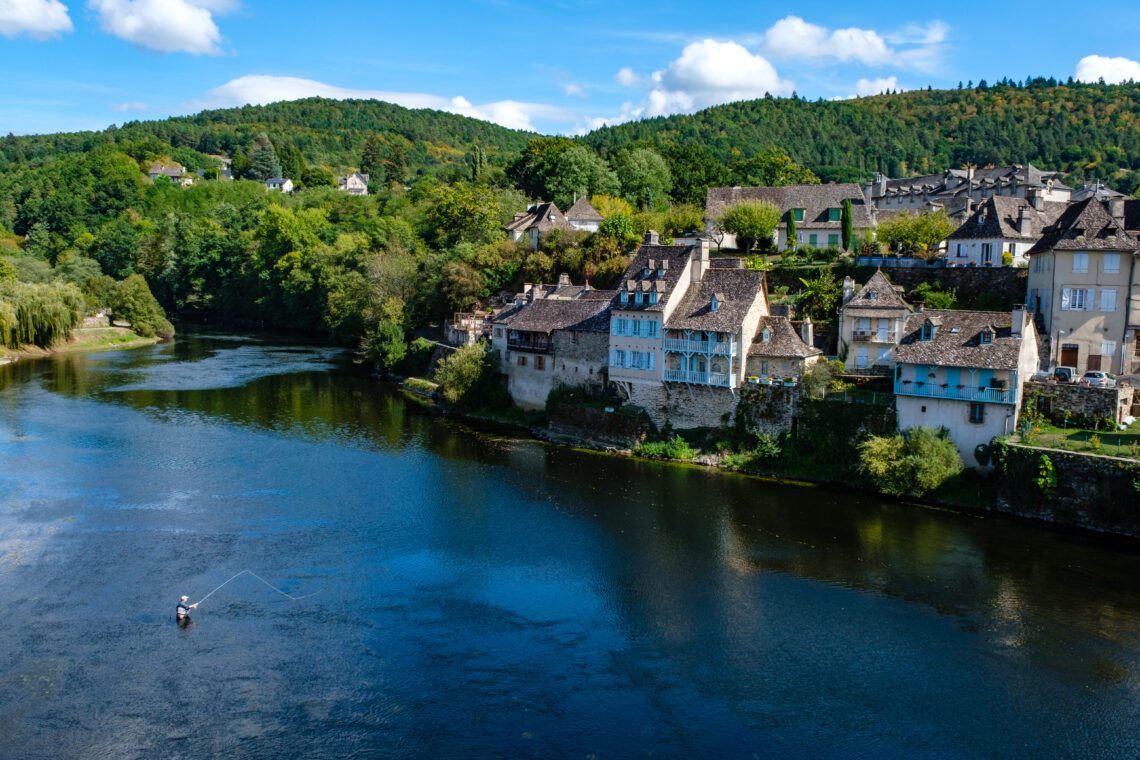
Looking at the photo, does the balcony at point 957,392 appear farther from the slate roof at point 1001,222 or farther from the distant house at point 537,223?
the distant house at point 537,223

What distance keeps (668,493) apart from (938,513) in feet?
37.0

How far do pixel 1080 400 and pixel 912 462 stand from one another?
24.6 feet

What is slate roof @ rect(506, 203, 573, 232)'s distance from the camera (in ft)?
242

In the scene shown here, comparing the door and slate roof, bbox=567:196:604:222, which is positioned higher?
slate roof, bbox=567:196:604:222

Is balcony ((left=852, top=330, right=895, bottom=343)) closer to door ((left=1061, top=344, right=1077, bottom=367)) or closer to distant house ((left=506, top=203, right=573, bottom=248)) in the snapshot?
door ((left=1061, top=344, right=1077, bottom=367))

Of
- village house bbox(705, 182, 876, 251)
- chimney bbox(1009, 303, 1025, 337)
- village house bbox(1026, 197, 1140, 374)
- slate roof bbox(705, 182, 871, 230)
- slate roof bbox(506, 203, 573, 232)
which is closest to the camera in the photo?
chimney bbox(1009, 303, 1025, 337)

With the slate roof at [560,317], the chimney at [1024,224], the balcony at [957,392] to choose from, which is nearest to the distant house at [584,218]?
the slate roof at [560,317]

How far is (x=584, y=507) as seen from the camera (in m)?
37.1

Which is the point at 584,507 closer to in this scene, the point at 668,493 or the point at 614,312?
the point at 668,493

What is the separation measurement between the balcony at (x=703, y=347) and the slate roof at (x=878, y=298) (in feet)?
21.6

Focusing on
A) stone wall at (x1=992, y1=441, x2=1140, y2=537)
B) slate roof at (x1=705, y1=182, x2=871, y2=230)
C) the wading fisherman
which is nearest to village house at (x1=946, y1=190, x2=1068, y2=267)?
slate roof at (x1=705, y1=182, x2=871, y2=230)

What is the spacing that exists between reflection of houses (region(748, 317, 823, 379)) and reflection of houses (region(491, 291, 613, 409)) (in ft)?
29.0

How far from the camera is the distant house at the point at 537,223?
238ft

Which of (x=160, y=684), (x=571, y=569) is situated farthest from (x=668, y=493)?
(x=160, y=684)
